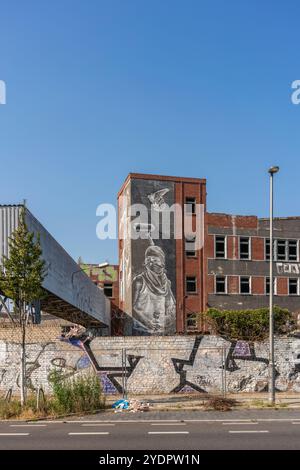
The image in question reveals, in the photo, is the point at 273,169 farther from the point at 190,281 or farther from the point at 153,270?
the point at 190,281

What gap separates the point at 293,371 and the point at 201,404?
20.5ft

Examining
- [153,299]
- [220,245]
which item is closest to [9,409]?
[153,299]

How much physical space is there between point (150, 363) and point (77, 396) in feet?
18.8

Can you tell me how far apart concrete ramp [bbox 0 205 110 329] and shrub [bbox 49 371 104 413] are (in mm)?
4332

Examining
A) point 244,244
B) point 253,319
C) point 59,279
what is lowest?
point 253,319

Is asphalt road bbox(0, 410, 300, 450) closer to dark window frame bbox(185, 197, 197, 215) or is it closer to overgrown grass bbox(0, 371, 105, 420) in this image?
overgrown grass bbox(0, 371, 105, 420)

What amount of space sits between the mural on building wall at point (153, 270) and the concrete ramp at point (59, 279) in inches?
264

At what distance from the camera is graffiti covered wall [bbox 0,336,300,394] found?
2303cm

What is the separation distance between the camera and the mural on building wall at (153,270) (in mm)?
48344

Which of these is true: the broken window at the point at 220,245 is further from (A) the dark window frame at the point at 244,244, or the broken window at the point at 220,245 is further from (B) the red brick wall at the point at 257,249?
(B) the red brick wall at the point at 257,249

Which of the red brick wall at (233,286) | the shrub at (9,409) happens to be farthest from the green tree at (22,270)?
the red brick wall at (233,286)

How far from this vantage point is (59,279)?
25.1 m
